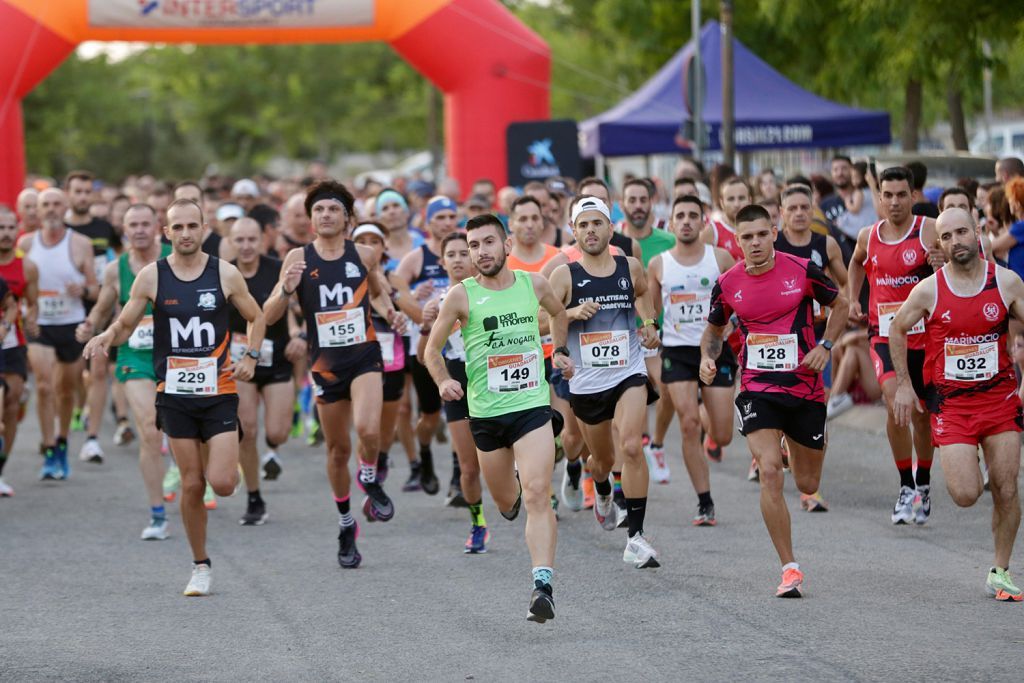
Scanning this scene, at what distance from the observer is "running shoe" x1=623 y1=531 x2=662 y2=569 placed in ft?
28.8

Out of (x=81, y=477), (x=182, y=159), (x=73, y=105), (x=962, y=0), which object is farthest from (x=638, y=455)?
(x=182, y=159)

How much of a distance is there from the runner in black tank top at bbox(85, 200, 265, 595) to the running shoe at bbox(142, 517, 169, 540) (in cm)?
166

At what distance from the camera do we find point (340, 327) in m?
9.55

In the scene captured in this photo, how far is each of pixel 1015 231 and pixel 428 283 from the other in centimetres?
386

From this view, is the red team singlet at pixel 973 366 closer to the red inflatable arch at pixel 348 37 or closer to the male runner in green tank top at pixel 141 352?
the male runner in green tank top at pixel 141 352

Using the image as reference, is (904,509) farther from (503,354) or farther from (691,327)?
(503,354)

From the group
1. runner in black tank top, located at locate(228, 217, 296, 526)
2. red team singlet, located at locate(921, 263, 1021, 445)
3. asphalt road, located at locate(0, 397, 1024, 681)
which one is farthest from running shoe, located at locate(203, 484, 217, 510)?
red team singlet, located at locate(921, 263, 1021, 445)

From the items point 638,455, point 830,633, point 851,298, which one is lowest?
point 830,633

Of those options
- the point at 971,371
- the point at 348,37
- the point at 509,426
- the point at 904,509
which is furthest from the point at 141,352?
the point at 348,37

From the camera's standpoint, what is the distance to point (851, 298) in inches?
390

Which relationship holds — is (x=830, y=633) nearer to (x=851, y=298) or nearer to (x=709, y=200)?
(x=851, y=298)

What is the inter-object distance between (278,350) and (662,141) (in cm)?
986

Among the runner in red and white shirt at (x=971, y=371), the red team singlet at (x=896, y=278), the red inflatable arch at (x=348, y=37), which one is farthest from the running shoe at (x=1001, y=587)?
the red inflatable arch at (x=348, y=37)

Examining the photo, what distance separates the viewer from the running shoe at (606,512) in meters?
9.57
